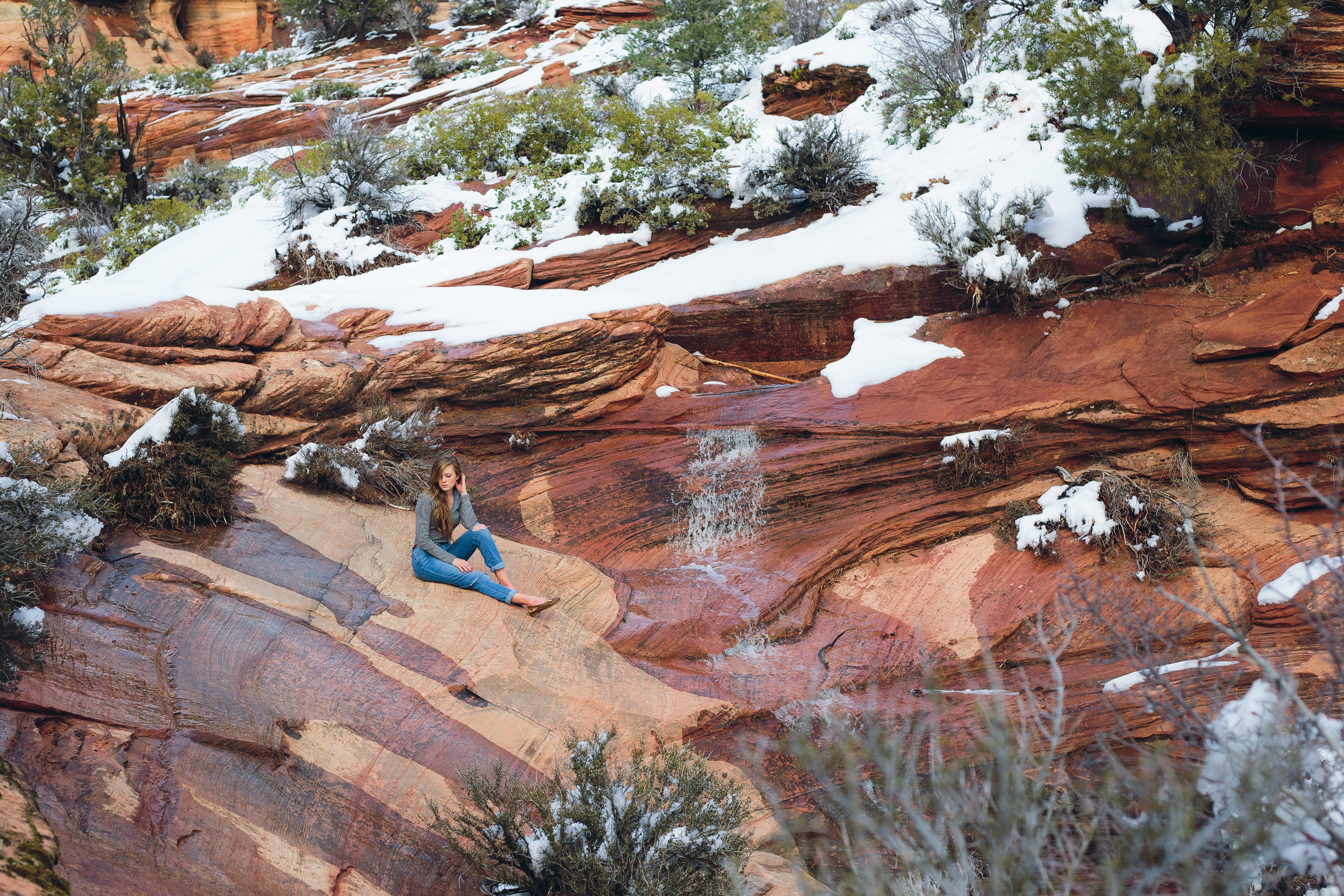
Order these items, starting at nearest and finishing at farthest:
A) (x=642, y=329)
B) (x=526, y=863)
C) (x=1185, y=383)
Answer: (x=526, y=863)
(x=1185, y=383)
(x=642, y=329)

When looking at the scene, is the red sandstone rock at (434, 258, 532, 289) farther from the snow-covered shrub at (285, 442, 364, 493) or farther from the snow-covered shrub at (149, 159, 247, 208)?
the snow-covered shrub at (149, 159, 247, 208)

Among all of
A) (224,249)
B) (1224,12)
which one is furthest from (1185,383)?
(224,249)

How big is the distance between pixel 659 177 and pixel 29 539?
8196mm

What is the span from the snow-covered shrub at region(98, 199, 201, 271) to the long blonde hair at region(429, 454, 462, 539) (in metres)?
8.77

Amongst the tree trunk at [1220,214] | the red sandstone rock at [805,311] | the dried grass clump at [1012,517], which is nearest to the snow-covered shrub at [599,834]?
the dried grass clump at [1012,517]

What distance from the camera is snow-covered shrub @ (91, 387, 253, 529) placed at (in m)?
5.51

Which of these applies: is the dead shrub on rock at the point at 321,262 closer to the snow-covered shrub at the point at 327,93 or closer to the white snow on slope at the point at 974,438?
the white snow on slope at the point at 974,438

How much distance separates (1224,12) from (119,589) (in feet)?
33.3

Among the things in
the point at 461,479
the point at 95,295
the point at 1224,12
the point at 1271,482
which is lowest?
the point at 1271,482

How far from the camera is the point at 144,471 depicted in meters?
5.55

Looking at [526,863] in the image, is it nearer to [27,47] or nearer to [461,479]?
[461,479]

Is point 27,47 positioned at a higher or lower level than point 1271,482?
higher

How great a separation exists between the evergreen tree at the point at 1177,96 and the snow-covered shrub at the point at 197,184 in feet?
45.0

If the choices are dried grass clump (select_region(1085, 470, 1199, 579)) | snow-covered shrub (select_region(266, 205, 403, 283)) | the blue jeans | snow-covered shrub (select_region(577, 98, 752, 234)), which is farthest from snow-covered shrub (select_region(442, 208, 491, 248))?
dried grass clump (select_region(1085, 470, 1199, 579))
